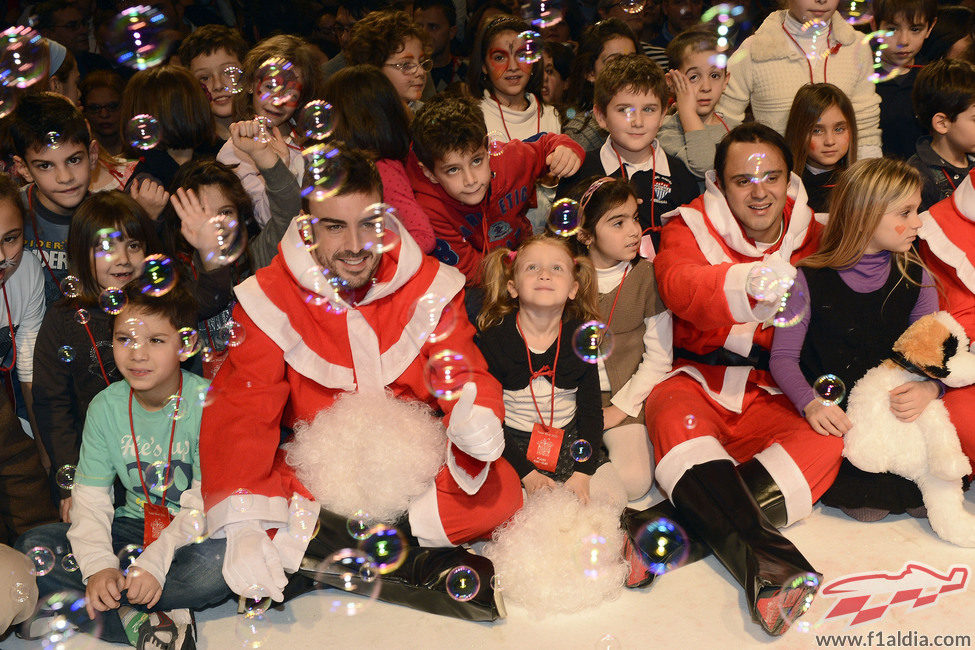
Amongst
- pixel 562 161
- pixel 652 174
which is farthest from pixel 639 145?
pixel 562 161

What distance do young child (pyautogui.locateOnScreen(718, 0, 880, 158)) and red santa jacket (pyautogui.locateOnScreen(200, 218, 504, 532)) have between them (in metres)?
1.98

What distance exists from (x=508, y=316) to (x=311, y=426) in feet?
2.54

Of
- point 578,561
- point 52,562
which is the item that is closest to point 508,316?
point 578,561

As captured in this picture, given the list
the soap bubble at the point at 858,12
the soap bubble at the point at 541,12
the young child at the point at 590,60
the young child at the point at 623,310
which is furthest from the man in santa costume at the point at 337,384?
the soap bubble at the point at 858,12

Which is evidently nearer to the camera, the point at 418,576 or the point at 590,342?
the point at 418,576

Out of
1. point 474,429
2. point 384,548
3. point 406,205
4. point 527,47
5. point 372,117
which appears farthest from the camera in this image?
point 527,47

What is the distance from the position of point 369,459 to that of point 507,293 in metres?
0.81

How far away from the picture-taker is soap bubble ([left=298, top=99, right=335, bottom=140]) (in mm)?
3254

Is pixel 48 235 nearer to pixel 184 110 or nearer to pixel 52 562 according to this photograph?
pixel 184 110

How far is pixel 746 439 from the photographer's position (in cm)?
304

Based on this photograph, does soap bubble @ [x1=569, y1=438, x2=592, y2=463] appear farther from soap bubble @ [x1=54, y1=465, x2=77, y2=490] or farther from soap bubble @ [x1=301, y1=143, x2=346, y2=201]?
soap bubble @ [x1=54, y1=465, x2=77, y2=490]

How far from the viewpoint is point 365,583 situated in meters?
2.60

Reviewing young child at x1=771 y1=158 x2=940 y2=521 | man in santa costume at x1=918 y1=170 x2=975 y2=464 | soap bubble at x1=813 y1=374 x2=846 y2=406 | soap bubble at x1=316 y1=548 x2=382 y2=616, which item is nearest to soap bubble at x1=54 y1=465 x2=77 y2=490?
soap bubble at x1=316 y1=548 x2=382 y2=616

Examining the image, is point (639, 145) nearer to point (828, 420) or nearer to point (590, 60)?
point (590, 60)
